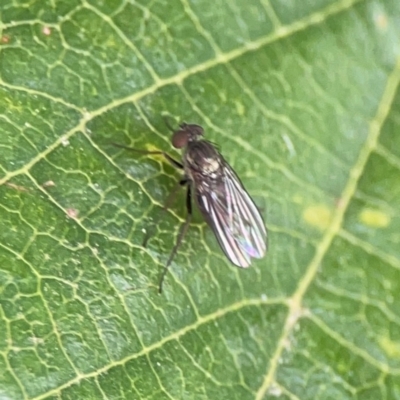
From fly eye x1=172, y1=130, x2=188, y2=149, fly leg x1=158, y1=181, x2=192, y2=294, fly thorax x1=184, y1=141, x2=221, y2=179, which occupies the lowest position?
fly leg x1=158, y1=181, x2=192, y2=294

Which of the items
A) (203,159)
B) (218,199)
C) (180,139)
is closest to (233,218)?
(218,199)

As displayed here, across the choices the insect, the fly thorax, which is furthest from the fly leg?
the fly thorax

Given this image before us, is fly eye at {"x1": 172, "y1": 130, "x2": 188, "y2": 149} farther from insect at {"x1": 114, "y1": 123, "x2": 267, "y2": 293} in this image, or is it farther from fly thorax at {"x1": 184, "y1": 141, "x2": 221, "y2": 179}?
fly thorax at {"x1": 184, "y1": 141, "x2": 221, "y2": 179}

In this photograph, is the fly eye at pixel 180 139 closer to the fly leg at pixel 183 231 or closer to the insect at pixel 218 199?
the insect at pixel 218 199

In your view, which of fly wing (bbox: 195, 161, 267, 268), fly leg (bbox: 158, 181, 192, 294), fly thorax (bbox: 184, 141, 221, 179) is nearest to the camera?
fly leg (bbox: 158, 181, 192, 294)

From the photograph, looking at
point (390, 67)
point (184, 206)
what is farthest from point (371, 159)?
point (184, 206)

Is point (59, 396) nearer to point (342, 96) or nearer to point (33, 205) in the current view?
point (33, 205)

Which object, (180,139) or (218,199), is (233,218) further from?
(180,139)
